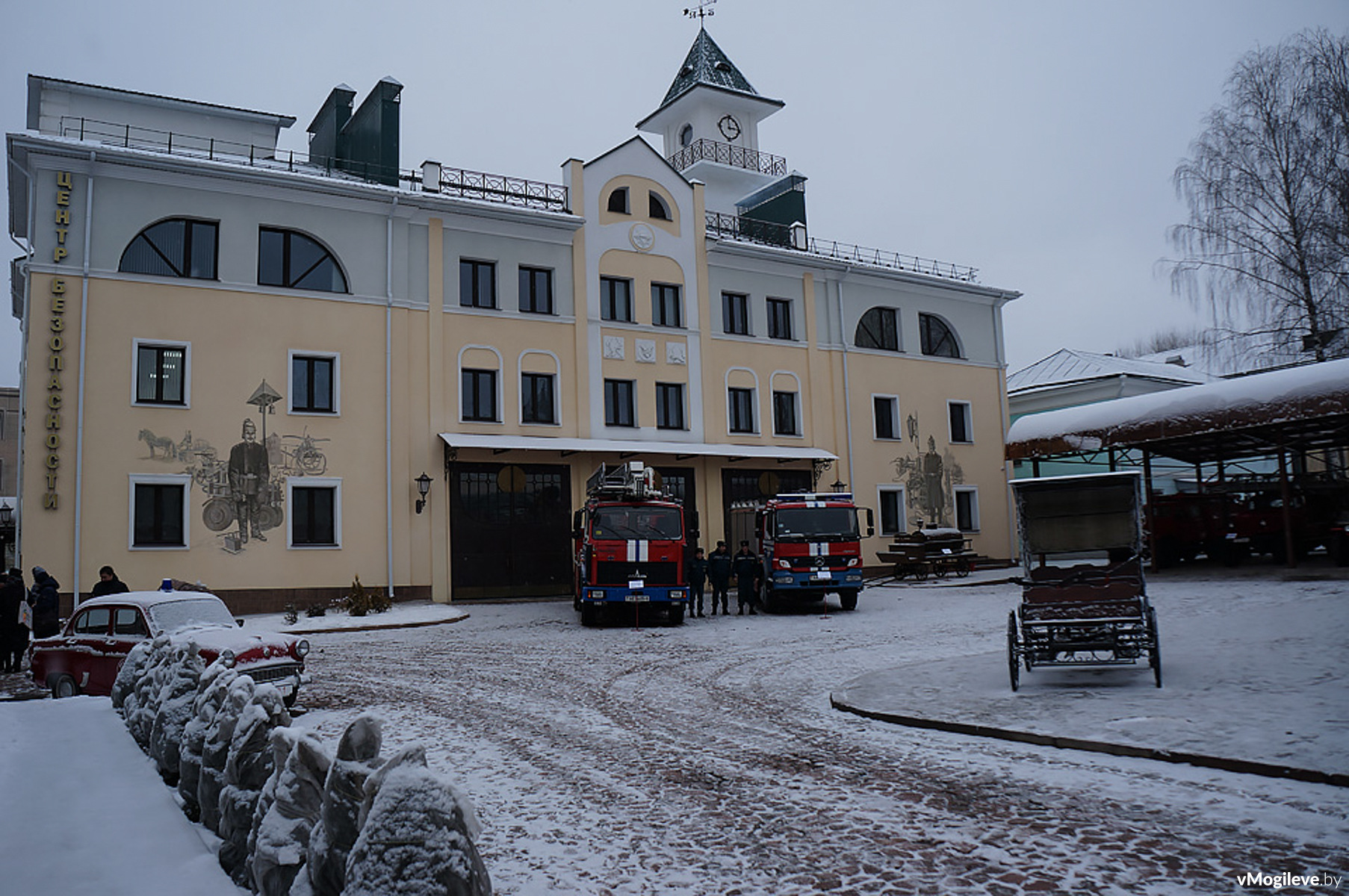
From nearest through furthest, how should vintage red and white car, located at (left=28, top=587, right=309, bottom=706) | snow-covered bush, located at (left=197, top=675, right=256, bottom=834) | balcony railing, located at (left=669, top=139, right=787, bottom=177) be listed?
snow-covered bush, located at (left=197, top=675, right=256, bottom=834) → vintage red and white car, located at (left=28, top=587, right=309, bottom=706) → balcony railing, located at (left=669, top=139, right=787, bottom=177)

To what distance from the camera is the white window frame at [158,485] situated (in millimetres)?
23750

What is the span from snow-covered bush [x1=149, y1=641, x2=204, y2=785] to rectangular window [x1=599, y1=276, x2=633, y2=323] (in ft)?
78.8

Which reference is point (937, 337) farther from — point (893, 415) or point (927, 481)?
point (927, 481)

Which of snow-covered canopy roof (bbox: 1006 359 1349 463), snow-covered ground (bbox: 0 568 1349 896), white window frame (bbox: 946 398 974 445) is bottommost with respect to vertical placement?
snow-covered ground (bbox: 0 568 1349 896)

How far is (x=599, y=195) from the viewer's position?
1248 inches

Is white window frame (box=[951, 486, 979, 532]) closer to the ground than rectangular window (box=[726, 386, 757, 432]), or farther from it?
closer to the ground

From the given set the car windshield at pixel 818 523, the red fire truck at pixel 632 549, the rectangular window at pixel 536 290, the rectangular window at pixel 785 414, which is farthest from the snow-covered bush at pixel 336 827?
the rectangular window at pixel 785 414

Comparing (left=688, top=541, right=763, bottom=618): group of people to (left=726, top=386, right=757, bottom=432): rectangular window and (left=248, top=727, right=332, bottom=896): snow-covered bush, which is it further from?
(left=248, top=727, right=332, bottom=896): snow-covered bush

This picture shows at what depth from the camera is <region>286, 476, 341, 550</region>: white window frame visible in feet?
83.8

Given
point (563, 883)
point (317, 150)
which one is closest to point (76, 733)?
point (563, 883)

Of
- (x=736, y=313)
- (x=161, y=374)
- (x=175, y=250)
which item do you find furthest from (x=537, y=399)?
(x=175, y=250)

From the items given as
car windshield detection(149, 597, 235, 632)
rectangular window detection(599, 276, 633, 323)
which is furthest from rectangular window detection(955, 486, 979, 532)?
car windshield detection(149, 597, 235, 632)

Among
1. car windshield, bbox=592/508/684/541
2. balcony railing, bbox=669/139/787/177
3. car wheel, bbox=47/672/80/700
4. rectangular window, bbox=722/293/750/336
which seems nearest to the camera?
car wheel, bbox=47/672/80/700

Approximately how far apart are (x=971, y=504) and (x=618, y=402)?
1495cm
